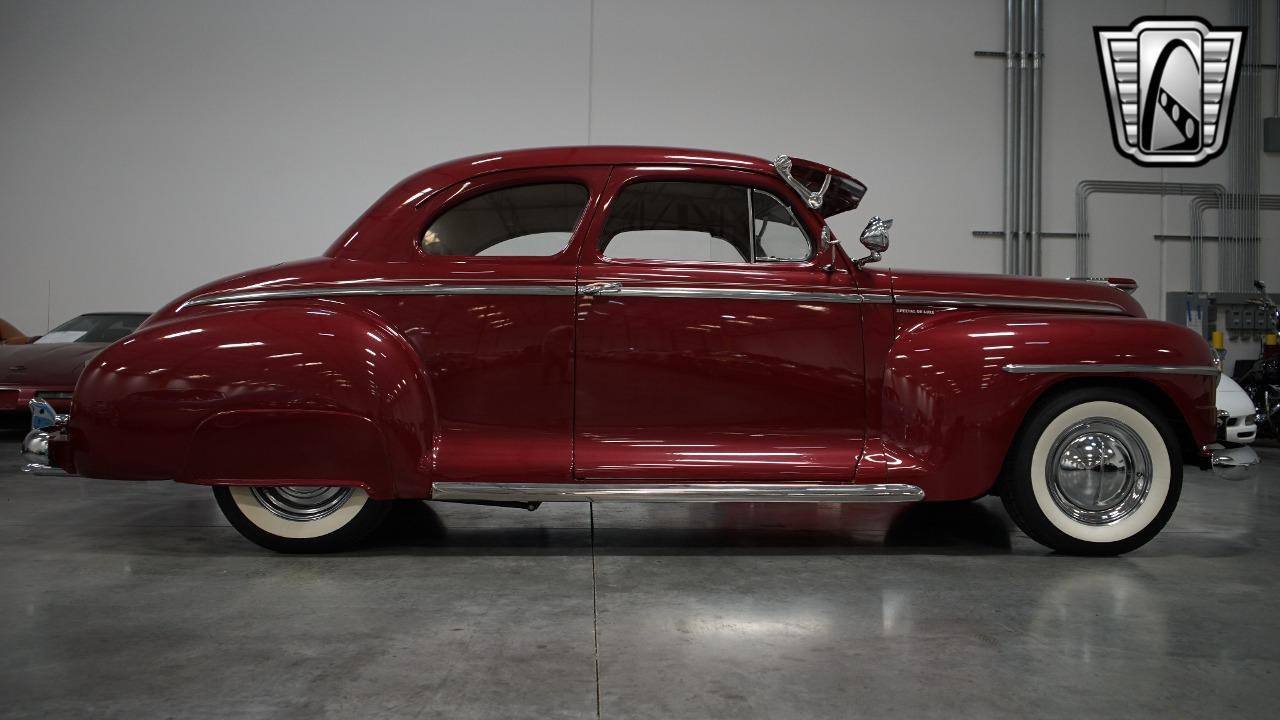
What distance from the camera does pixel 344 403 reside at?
3.05 m

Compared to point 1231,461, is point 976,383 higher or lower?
higher

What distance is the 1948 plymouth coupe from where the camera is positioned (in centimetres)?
307

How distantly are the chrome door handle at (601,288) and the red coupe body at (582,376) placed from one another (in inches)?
0.5

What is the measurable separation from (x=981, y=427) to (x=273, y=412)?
2.63 metres

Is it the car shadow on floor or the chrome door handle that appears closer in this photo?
the chrome door handle

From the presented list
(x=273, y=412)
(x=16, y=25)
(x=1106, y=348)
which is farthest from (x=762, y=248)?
(x=16, y=25)

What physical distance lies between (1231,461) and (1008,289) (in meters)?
1.06

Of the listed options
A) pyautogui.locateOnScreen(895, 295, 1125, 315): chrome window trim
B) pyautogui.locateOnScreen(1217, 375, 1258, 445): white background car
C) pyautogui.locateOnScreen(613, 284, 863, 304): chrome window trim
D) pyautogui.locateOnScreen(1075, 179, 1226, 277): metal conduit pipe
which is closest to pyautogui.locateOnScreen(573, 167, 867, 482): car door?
pyautogui.locateOnScreen(613, 284, 863, 304): chrome window trim

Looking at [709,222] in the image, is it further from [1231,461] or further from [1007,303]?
[1231,461]

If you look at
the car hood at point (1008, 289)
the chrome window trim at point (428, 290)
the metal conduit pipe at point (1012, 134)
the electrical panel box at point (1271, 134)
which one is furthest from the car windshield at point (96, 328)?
the electrical panel box at point (1271, 134)

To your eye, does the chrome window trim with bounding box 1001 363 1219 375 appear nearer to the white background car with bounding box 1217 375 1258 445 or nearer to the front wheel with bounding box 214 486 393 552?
the white background car with bounding box 1217 375 1258 445

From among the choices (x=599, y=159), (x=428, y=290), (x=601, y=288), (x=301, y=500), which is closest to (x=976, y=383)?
(x=601, y=288)

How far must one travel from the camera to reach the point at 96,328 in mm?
7156

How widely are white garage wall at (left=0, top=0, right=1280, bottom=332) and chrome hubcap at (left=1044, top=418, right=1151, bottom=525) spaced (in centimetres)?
539
